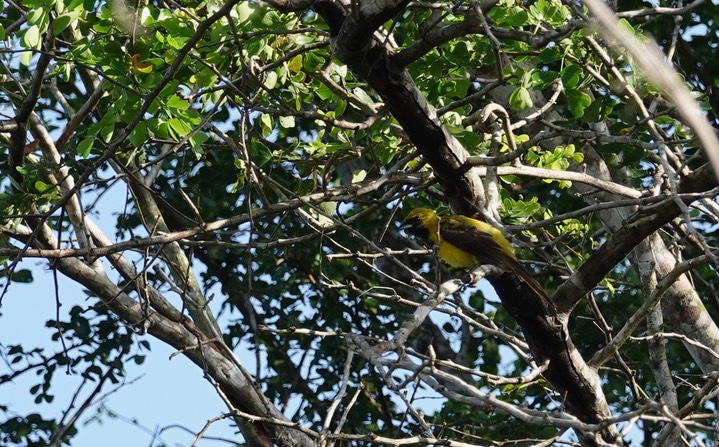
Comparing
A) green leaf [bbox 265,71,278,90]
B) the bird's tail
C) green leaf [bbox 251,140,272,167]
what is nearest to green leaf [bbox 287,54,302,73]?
green leaf [bbox 265,71,278,90]

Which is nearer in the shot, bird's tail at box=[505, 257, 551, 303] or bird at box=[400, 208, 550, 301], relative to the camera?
bird's tail at box=[505, 257, 551, 303]

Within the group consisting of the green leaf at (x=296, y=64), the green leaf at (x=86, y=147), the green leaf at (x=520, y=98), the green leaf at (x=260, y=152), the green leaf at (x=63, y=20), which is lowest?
the green leaf at (x=520, y=98)

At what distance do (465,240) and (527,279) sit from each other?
0.94 metres

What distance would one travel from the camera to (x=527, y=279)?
527cm

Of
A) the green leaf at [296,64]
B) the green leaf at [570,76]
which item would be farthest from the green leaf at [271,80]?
the green leaf at [570,76]

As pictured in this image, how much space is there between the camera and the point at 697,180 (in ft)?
15.0

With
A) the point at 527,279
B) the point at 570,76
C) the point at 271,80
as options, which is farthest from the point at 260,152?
the point at 570,76

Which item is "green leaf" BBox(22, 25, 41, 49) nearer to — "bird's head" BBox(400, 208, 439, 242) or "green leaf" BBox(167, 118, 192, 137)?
"green leaf" BBox(167, 118, 192, 137)

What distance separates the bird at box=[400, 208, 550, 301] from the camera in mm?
5684

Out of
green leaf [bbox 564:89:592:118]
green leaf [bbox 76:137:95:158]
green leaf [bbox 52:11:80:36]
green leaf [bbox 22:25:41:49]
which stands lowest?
green leaf [bbox 76:137:95:158]

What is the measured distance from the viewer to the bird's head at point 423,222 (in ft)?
21.7

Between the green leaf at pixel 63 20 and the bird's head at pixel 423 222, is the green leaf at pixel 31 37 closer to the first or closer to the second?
the green leaf at pixel 63 20

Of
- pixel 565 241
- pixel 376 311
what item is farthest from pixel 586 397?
pixel 376 311

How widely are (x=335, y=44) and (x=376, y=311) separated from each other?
526cm
